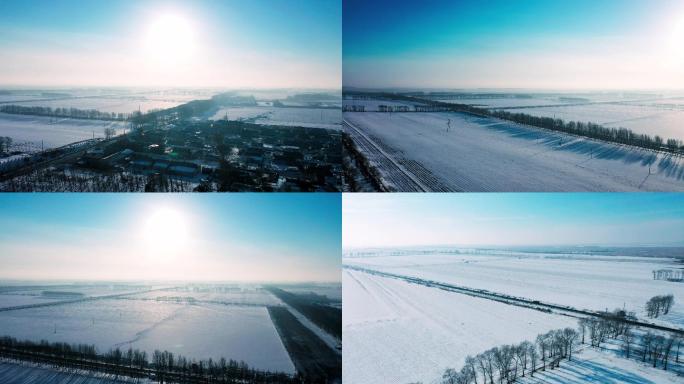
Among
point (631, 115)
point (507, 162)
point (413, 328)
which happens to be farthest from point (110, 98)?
point (631, 115)

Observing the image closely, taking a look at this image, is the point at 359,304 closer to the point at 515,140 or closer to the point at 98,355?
the point at 515,140

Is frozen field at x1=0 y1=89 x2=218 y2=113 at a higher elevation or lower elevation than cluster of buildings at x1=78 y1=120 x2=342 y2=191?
higher

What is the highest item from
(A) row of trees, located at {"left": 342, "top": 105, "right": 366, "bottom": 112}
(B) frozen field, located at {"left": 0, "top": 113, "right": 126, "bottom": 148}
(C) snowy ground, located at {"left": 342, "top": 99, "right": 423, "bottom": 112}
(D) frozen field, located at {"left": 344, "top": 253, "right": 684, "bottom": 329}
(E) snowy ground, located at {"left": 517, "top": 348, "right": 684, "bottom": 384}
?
(C) snowy ground, located at {"left": 342, "top": 99, "right": 423, "bottom": 112}

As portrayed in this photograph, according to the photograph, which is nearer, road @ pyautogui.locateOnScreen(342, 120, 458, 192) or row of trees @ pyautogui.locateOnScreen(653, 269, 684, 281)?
road @ pyautogui.locateOnScreen(342, 120, 458, 192)

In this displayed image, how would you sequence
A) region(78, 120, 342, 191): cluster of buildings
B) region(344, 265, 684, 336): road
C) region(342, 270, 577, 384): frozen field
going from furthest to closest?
region(344, 265, 684, 336): road → region(342, 270, 577, 384): frozen field → region(78, 120, 342, 191): cluster of buildings

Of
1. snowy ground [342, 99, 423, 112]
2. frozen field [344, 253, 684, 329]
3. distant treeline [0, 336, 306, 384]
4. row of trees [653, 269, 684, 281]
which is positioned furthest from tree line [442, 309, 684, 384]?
snowy ground [342, 99, 423, 112]

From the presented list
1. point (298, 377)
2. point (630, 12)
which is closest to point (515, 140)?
point (630, 12)

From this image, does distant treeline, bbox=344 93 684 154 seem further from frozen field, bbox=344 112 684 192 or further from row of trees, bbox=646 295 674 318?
row of trees, bbox=646 295 674 318

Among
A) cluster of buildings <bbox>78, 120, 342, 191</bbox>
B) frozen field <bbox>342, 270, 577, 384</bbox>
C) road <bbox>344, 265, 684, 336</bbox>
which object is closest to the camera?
cluster of buildings <bbox>78, 120, 342, 191</bbox>
